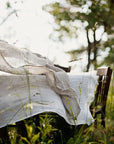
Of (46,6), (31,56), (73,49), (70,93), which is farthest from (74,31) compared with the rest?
(70,93)

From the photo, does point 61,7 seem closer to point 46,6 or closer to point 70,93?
point 46,6

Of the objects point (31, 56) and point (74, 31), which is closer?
point (31, 56)

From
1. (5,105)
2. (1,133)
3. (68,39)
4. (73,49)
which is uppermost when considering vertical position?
(68,39)

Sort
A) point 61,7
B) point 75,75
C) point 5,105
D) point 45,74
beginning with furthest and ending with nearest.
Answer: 1. point 61,7
2. point 75,75
3. point 45,74
4. point 5,105

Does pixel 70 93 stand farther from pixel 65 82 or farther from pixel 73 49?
pixel 73 49

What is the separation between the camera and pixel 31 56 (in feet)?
7.07

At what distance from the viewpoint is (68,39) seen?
942 cm

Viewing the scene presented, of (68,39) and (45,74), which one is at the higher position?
(68,39)

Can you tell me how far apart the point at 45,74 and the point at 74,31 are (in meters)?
7.75

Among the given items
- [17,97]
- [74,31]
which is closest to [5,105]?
[17,97]

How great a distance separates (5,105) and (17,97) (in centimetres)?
10

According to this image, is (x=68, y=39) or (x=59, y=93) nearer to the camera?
(x=59, y=93)

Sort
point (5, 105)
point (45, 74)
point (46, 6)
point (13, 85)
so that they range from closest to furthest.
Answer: point (5, 105)
point (13, 85)
point (45, 74)
point (46, 6)

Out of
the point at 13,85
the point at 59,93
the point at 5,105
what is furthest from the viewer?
the point at 59,93
